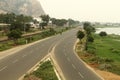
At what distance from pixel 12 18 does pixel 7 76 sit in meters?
140

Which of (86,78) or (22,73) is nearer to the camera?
(86,78)

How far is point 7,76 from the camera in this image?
3259 centimetres

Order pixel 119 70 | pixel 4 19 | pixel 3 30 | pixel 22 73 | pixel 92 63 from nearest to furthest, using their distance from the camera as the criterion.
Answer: pixel 22 73 < pixel 119 70 < pixel 92 63 < pixel 3 30 < pixel 4 19

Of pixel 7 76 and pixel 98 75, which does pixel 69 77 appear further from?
pixel 7 76

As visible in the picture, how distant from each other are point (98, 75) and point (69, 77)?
4432 millimetres

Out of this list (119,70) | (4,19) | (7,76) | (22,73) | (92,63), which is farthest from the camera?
(4,19)

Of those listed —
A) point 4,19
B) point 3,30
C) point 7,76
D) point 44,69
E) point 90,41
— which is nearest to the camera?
point 7,76

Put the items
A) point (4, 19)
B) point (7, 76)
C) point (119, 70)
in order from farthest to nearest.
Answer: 1. point (4, 19)
2. point (119, 70)
3. point (7, 76)

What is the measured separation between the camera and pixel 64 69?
129 feet

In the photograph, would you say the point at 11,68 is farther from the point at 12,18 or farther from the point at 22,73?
the point at 12,18

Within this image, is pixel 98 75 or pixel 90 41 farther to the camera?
pixel 90 41

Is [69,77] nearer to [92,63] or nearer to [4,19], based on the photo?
[92,63]

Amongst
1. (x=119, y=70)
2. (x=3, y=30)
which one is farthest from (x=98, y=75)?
(x=3, y=30)

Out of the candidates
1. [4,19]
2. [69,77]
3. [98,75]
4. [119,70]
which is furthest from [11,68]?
[4,19]
